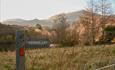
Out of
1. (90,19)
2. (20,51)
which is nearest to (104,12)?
(90,19)

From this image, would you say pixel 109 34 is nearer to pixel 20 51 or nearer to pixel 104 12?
pixel 104 12

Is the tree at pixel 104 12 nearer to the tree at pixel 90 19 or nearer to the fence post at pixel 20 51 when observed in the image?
the tree at pixel 90 19

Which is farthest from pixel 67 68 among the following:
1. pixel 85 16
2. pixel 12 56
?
pixel 85 16

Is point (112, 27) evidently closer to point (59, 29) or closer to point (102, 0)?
point (102, 0)

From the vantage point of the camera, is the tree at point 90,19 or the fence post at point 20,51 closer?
the fence post at point 20,51

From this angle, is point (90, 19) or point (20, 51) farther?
point (90, 19)

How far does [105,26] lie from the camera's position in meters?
44.1

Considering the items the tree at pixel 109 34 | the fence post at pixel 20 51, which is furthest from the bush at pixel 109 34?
the fence post at pixel 20 51

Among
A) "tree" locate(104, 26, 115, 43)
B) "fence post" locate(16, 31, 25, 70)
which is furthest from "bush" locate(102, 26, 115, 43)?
"fence post" locate(16, 31, 25, 70)

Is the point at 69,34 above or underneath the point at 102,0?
underneath

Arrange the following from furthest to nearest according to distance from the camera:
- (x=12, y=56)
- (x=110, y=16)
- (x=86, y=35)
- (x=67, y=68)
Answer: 1. (x=110, y=16)
2. (x=86, y=35)
3. (x=12, y=56)
4. (x=67, y=68)

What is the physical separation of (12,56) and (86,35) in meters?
29.7

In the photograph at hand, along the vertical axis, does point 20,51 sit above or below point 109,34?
A: above

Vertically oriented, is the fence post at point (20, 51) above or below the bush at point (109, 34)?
above
